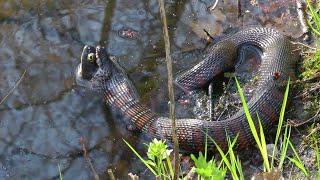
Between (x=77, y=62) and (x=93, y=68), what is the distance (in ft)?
0.65

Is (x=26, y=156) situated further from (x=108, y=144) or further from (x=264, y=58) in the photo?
(x=264, y=58)

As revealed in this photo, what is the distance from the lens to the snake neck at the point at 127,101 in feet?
16.3

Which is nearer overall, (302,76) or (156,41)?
(302,76)

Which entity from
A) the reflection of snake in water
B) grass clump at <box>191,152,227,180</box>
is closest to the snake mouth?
the reflection of snake in water

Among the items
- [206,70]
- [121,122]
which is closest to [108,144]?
[121,122]

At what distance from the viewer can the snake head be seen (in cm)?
541

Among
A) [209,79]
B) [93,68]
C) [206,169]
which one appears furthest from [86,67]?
[206,169]

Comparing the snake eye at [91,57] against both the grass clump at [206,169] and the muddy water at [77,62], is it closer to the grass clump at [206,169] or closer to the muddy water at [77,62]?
the muddy water at [77,62]

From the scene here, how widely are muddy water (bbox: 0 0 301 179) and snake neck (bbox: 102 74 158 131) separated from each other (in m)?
0.09

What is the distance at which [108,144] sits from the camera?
190 inches

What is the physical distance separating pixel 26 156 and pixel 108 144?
0.71m

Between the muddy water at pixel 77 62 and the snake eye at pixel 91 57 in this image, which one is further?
the snake eye at pixel 91 57

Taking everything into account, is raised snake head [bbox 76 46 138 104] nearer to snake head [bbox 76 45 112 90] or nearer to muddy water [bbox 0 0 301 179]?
snake head [bbox 76 45 112 90]

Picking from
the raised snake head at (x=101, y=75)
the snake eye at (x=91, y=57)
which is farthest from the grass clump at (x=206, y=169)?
the snake eye at (x=91, y=57)
